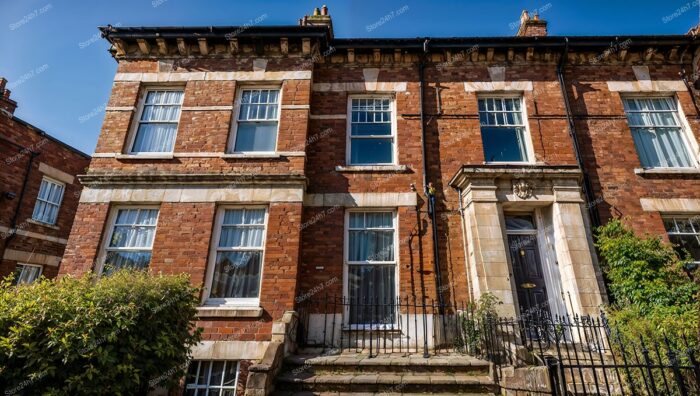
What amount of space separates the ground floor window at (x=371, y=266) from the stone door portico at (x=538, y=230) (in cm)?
184

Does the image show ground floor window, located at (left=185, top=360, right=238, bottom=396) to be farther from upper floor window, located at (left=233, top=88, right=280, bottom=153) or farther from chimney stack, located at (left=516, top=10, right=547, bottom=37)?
chimney stack, located at (left=516, top=10, right=547, bottom=37)

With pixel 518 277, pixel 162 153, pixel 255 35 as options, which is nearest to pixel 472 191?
pixel 518 277

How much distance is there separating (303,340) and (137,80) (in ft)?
28.0

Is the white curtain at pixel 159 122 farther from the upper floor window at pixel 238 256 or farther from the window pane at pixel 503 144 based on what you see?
the window pane at pixel 503 144

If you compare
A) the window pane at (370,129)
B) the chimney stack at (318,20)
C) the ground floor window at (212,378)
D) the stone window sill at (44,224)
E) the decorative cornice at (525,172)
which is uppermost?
the chimney stack at (318,20)

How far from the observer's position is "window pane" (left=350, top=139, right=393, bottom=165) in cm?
959

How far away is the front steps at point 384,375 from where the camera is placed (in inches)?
218

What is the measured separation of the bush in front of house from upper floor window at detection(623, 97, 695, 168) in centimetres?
1197

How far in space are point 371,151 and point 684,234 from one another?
8064 mm

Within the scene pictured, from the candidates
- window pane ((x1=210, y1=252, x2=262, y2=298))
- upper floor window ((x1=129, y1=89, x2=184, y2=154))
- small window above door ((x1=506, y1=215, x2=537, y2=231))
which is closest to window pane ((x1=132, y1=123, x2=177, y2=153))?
upper floor window ((x1=129, y1=89, x2=184, y2=154))

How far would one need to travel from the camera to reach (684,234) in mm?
8648

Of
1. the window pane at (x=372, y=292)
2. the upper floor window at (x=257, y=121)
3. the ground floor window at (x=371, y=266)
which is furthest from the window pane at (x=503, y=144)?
the upper floor window at (x=257, y=121)

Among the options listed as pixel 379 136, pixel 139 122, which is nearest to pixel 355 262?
pixel 379 136

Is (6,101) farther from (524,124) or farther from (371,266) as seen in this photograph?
(524,124)
